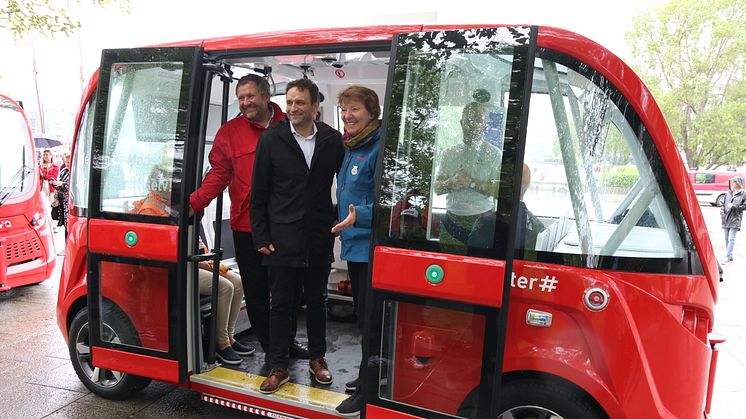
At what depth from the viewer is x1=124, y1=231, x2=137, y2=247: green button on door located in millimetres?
3162

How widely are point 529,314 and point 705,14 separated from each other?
27.8 meters

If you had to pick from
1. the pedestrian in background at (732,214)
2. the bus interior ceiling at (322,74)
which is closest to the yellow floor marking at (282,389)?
the bus interior ceiling at (322,74)

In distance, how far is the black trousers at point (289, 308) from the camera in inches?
124

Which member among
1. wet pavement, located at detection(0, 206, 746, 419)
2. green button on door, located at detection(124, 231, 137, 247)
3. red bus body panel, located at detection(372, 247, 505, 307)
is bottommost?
wet pavement, located at detection(0, 206, 746, 419)

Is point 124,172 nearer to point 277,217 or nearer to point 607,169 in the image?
point 277,217

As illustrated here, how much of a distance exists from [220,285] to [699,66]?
2724cm

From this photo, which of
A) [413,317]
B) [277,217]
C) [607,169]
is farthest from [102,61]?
[607,169]

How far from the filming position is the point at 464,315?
7.75 ft

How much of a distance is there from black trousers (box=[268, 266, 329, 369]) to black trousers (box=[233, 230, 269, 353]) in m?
0.29

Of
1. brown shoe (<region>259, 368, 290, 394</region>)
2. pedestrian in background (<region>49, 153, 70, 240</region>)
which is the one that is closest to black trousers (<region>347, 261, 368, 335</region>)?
brown shoe (<region>259, 368, 290, 394</region>)

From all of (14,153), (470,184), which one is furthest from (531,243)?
(14,153)

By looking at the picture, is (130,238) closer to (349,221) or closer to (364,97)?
(349,221)

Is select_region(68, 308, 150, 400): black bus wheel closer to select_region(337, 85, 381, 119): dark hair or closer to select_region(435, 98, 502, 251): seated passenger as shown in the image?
select_region(337, 85, 381, 119): dark hair

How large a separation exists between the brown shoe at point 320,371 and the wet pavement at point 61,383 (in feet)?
2.01
